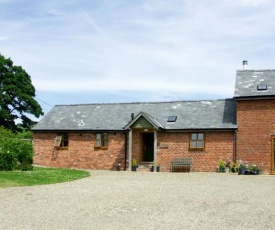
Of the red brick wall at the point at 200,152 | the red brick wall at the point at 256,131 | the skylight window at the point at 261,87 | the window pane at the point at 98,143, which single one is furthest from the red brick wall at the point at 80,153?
the skylight window at the point at 261,87

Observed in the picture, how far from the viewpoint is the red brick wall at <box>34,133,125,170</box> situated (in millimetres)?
31125

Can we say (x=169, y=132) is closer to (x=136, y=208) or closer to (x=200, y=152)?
(x=200, y=152)

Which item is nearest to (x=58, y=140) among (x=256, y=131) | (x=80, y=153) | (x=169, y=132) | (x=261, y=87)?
(x=80, y=153)

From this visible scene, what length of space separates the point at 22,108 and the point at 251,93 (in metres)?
32.1

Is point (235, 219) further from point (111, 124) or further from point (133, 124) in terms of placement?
point (111, 124)

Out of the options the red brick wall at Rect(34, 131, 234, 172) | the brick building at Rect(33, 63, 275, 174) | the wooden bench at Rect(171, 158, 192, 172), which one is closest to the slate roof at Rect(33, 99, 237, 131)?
the brick building at Rect(33, 63, 275, 174)

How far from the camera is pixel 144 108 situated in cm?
3353

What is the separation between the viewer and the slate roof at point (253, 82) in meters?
27.5

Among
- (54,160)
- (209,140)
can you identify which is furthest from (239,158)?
(54,160)

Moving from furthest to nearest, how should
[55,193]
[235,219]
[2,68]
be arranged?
[2,68] → [55,193] → [235,219]

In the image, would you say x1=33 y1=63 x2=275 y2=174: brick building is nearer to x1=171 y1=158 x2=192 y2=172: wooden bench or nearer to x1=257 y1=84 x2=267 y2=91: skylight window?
x1=257 y1=84 x2=267 y2=91: skylight window

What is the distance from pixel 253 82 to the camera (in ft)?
94.9

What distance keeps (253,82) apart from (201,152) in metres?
6.06

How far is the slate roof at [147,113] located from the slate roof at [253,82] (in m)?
2.01
